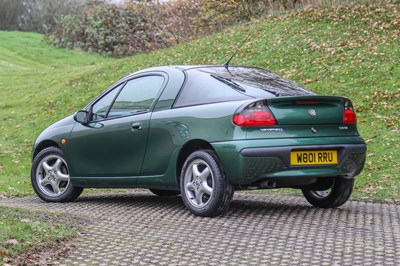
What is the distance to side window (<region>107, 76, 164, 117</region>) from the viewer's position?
8.65 meters

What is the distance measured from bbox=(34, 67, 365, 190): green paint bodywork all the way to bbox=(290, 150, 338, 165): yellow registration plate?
71 mm

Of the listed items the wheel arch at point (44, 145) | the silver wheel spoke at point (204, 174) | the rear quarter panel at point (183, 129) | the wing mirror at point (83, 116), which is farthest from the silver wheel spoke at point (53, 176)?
the silver wheel spoke at point (204, 174)

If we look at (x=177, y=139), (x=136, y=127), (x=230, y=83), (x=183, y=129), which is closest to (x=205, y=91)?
(x=230, y=83)

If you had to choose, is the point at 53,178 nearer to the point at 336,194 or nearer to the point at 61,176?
the point at 61,176

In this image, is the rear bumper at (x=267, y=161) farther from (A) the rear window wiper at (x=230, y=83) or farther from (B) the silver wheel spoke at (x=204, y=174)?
(A) the rear window wiper at (x=230, y=83)

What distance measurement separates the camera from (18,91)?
24922 mm

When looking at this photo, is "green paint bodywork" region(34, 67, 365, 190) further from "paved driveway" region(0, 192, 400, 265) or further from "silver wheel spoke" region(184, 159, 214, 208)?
"paved driveway" region(0, 192, 400, 265)

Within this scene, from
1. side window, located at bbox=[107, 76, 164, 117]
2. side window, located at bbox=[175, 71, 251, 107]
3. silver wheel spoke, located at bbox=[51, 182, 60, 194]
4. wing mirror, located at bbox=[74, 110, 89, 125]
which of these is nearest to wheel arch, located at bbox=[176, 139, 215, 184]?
side window, located at bbox=[175, 71, 251, 107]

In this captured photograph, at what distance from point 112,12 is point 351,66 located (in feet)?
79.6

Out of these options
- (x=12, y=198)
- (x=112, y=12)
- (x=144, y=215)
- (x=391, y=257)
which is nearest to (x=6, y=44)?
(x=112, y=12)

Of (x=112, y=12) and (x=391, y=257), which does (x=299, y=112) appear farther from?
(x=112, y=12)

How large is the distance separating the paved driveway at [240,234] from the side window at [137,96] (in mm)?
1114

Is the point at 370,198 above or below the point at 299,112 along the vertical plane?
below

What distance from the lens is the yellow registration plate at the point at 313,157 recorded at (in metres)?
7.45
